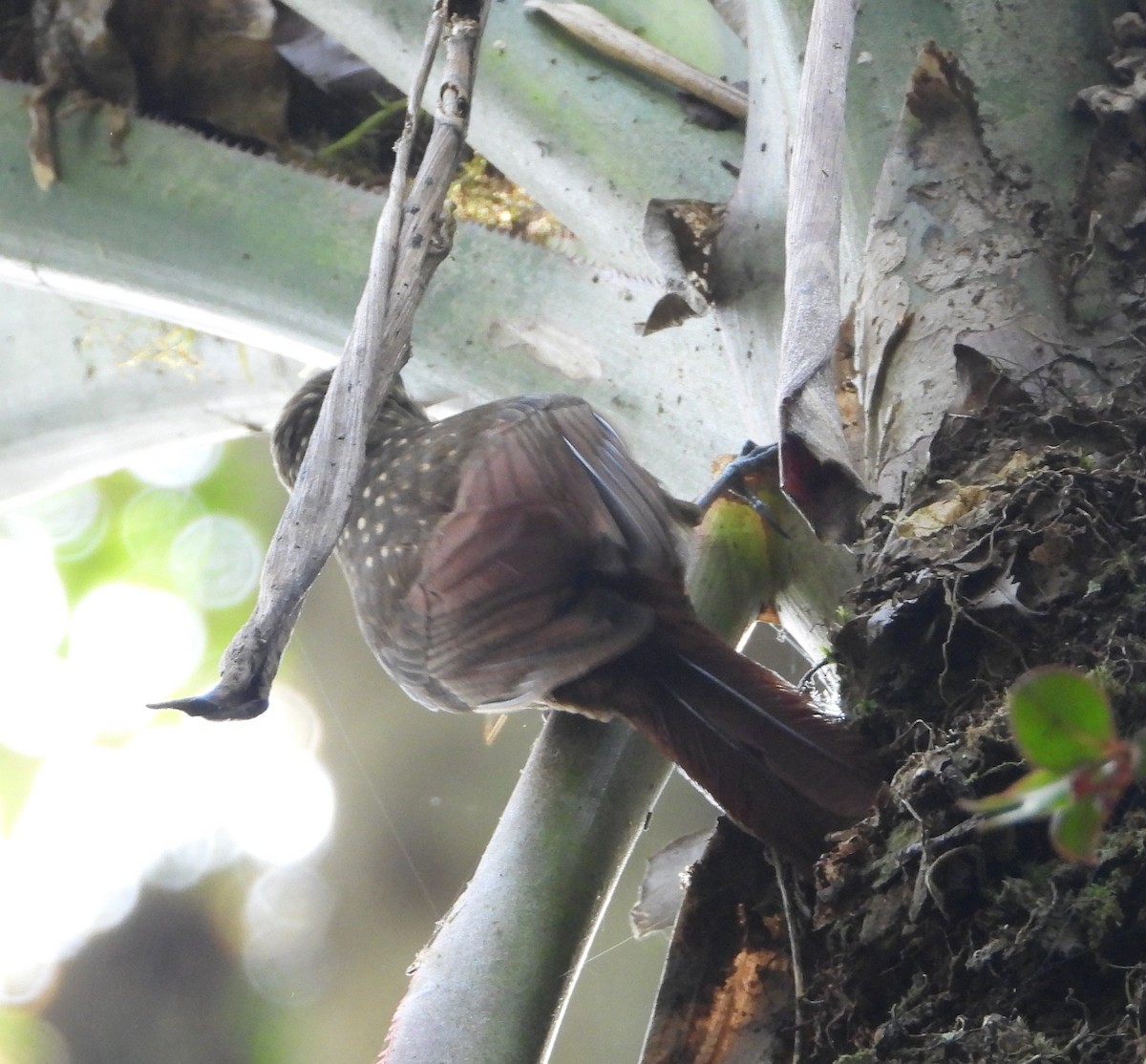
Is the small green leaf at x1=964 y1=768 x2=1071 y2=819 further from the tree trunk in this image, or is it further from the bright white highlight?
the bright white highlight

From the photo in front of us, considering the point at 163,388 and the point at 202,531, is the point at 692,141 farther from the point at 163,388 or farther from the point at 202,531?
the point at 202,531

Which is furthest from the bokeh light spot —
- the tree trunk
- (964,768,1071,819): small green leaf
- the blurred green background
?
(964,768,1071,819): small green leaf

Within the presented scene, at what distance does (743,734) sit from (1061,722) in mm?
781

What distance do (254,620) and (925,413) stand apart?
1.75ft

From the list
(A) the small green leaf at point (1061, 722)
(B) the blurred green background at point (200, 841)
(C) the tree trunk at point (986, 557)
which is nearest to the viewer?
(A) the small green leaf at point (1061, 722)

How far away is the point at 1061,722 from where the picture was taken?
11.3 inches

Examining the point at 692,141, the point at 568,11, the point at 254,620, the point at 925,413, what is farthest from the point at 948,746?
the point at 568,11

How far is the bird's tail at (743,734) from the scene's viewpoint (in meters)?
0.90

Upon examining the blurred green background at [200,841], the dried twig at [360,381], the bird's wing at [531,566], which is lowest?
the blurred green background at [200,841]

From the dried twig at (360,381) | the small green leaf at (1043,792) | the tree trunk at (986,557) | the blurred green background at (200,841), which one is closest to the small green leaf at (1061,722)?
the small green leaf at (1043,792)

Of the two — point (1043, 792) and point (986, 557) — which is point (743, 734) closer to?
point (986, 557)

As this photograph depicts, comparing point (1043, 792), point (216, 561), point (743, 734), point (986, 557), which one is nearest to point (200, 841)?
point (216, 561)

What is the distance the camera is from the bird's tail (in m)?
0.90

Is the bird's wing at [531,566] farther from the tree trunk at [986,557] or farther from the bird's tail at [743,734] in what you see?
the tree trunk at [986,557]
